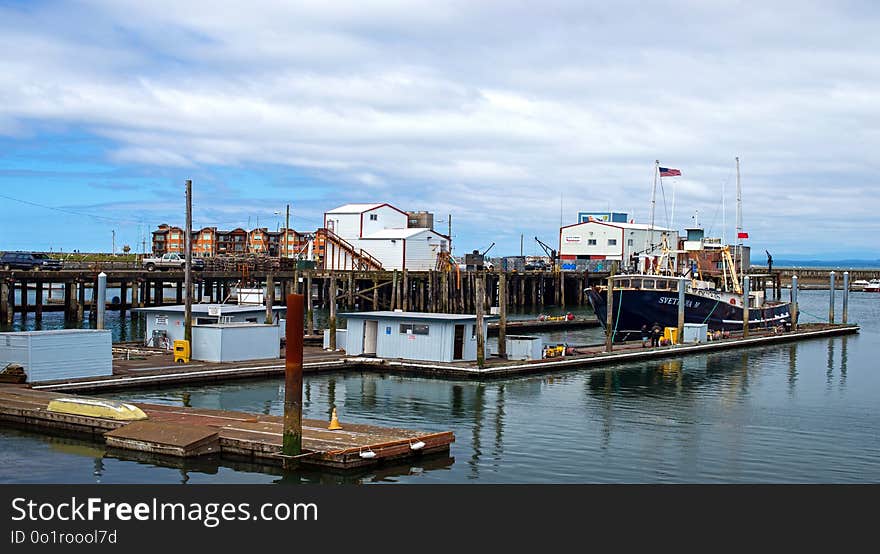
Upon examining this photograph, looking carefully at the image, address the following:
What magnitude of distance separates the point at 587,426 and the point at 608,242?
83.4 metres

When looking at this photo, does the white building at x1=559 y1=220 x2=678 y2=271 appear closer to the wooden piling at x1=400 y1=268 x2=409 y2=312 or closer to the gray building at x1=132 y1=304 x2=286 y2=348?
the wooden piling at x1=400 y1=268 x2=409 y2=312

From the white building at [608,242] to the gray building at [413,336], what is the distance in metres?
67.7

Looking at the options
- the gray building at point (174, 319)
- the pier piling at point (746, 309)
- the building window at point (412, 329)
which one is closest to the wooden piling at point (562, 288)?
the pier piling at point (746, 309)

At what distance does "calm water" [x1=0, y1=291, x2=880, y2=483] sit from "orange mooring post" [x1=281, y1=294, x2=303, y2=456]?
2.63 feet

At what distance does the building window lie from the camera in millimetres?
44969

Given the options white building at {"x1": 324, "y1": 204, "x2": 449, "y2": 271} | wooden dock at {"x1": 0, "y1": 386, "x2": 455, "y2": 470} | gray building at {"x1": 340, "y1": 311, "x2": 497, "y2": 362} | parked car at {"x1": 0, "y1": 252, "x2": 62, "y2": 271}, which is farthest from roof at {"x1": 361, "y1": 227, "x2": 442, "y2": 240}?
wooden dock at {"x1": 0, "y1": 386, "x2": 455, "y2": 470}

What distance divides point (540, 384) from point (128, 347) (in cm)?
1858

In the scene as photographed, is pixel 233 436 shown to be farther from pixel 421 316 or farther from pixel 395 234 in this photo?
pixel 395 234

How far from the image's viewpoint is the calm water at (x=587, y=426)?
25312 mm

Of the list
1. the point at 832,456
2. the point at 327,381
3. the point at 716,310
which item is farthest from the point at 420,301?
the point at 832,456

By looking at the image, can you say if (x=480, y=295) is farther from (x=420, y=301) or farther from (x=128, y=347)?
(x=420, y=301)

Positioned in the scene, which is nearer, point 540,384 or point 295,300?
point 295,300

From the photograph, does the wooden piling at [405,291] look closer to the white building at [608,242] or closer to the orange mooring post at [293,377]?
the white building at [608,242]
